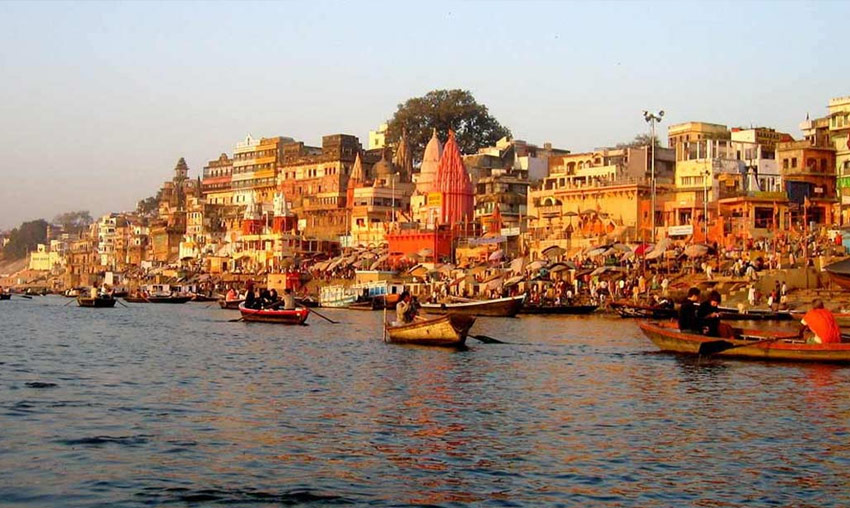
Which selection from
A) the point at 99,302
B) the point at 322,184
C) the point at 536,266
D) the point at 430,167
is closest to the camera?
the point at 536,266

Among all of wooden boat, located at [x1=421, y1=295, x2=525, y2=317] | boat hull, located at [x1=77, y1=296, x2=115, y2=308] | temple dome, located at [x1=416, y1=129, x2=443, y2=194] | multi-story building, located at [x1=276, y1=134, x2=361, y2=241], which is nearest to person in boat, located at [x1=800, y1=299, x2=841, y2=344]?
wooden boat, located at [x1=421, y1=295, x2=525, y2=317]

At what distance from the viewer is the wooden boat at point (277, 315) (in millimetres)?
43750

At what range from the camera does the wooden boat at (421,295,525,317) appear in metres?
53.3

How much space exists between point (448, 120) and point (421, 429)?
92936 mm

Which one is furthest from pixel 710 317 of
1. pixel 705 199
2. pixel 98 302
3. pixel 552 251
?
pixel 98 302

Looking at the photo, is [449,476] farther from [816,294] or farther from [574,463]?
[816,294]

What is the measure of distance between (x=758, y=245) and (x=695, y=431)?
45.3 metres

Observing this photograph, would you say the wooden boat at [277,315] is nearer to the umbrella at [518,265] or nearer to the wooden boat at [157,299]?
the umbrella at [518,265]

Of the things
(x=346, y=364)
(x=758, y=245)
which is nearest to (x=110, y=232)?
(x=758, y=245)

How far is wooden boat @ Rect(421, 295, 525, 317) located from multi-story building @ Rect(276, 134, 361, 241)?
4557cm

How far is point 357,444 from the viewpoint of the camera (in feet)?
53.4

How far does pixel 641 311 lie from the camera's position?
48531 millimetres

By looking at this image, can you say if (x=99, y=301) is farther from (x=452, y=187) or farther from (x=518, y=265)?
(x=452, y=187)

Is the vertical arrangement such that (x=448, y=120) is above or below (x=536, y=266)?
above
